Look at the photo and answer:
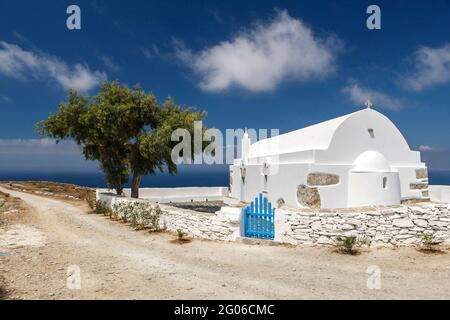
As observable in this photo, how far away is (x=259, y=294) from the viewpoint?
21.5 feet

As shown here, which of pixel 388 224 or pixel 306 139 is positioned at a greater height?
pixel 306 139

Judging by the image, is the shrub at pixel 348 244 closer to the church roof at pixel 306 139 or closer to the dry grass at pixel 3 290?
the church roof at pixel 306 139

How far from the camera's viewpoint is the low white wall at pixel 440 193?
2119 centimetres

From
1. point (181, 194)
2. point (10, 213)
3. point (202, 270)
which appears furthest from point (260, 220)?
point (181, 194)

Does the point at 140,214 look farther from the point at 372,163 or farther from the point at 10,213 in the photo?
the point at 372,163

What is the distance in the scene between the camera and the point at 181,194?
2950 cm

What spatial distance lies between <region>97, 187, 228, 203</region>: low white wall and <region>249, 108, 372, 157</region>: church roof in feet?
23.1

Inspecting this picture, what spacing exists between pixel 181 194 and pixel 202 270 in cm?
2156

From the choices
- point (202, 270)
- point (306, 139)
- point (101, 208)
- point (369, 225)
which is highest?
point (306, 139)

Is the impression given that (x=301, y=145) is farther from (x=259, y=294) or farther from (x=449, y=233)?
(x=259, y=294)

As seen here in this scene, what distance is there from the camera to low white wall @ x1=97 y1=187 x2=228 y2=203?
27.9m

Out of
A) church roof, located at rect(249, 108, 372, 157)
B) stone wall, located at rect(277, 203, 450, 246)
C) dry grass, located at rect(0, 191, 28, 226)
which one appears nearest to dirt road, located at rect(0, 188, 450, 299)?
stone wall, located at rect(277, 203, 450, 246)

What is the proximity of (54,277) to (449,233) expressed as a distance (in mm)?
12338

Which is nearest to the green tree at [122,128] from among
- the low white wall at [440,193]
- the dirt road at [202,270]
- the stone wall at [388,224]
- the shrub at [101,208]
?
the shrub at [101,208]
